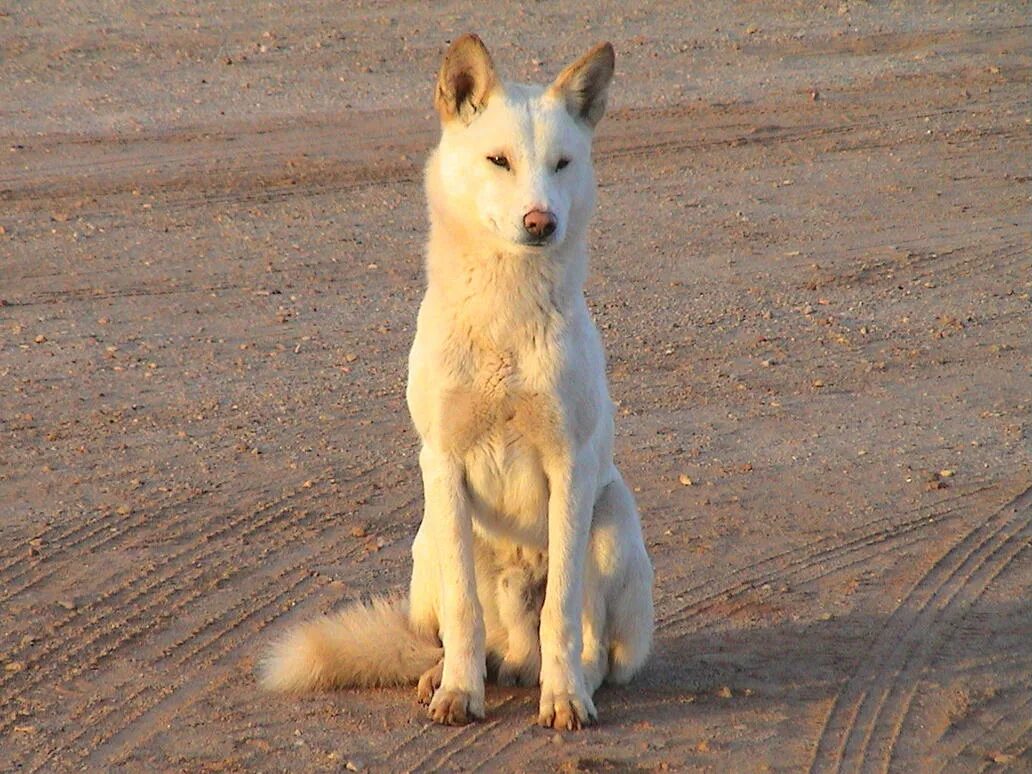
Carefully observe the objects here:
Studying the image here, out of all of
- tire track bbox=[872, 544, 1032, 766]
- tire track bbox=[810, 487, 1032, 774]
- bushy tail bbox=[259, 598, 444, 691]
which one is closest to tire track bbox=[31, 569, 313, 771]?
bushy tail bbox=[259, 598, 444, 691]

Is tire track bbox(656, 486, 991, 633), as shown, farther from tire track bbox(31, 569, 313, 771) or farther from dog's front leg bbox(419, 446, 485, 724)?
tire track bbox(31, 569, 313, 771)

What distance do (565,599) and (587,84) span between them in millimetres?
1569

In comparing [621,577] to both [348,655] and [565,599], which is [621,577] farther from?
[348,655]

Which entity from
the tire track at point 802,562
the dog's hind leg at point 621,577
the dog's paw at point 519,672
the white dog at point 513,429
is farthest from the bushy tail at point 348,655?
A: the tire track at point 802,562

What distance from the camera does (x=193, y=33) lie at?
1409cm

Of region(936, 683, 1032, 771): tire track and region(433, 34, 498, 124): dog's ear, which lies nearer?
region(433, 34, 498, 124): dog's ear

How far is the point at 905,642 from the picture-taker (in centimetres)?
614

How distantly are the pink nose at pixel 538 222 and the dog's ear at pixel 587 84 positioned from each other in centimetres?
45

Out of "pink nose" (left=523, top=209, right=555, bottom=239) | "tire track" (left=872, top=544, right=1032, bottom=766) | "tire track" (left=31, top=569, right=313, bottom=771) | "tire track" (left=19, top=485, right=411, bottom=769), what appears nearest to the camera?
"pink nose" (left=523, top=209, right=555, bottom=239)

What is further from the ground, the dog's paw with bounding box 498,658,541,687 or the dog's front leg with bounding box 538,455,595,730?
the dog's front leg with bounding box 538,455,595,730

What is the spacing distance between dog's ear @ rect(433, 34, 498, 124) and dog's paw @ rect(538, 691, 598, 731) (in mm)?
1784

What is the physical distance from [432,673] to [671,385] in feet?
11.4

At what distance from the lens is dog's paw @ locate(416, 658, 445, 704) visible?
5.51 meters

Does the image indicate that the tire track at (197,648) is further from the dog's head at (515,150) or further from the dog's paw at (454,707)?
the dog's head at (515,150)
